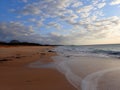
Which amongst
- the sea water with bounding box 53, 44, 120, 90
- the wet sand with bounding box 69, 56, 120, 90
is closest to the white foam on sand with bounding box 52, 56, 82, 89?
the sea water with bounding box 53, 44, 120, 90

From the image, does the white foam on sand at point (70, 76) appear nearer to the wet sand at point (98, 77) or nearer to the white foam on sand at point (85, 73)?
the white foam on sand at point (85, 73)

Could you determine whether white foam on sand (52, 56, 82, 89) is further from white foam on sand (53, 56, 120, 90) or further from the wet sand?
the wet sand

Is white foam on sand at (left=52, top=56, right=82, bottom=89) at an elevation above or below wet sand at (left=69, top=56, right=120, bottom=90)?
below

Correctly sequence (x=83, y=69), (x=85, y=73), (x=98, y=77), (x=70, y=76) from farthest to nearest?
(x=83, y=69)
(x=85, y=73)
(x=70, y=76)
(x=98, y=77)

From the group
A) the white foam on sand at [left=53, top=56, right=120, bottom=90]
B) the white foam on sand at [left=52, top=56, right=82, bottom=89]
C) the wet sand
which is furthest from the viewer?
the white foam on sand at [left=52, top=56, right=82, bottom=89]

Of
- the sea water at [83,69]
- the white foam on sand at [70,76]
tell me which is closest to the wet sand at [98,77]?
the sea water at [83,69]

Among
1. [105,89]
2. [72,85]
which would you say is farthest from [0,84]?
[105,89]

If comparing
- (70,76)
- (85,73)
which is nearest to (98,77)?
(85,73)

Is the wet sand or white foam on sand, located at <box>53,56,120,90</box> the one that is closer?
the wet sand

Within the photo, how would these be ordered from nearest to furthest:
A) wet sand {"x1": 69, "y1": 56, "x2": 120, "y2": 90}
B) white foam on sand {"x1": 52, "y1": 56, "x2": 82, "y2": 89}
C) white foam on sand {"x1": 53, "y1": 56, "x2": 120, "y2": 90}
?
wet sand {"x1": 69, "y1": 56, "x2": 120, "y2": 90}, white foam on sand {"x1": 53, "y1": 56, "x2": 120, "y2": 90}, white foam on sand {"x1": 52, "y1": 56, "x2": 82, "y2": 89}

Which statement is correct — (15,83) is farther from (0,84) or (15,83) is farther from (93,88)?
(93,88)

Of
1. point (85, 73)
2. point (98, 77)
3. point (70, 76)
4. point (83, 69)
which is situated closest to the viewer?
point (98, 77)

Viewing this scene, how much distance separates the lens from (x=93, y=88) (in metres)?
5.95

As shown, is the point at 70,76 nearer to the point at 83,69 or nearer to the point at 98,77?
the point at 98,77
